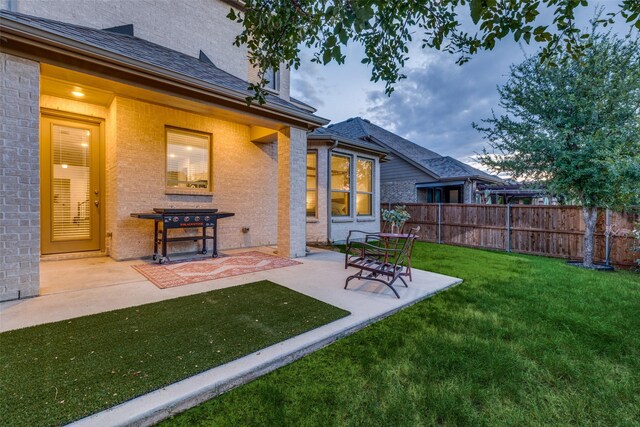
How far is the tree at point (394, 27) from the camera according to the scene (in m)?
2.14

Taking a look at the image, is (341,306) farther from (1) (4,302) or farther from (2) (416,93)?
(2) (416,93)

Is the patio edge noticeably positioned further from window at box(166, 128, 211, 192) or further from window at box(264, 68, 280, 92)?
window at box(264, 68, 280, 92)

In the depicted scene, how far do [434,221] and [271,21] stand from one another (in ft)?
31.1

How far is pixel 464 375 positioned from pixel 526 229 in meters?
7.92

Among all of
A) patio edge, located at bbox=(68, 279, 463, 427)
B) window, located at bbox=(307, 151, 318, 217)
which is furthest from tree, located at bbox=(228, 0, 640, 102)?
window, located at bbox=(307, 151, 318, 217)

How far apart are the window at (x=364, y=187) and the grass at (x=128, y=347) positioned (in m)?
6.75

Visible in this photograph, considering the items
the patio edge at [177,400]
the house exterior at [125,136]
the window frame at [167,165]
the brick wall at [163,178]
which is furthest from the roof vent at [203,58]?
the patio edge at [177,400]

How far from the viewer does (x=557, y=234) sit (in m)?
7.69

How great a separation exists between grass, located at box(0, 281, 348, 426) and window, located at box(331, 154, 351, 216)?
590cm

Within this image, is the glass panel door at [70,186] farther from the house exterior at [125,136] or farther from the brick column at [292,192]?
the brick column at [292,192]

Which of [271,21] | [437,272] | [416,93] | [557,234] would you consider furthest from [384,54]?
[416,93]

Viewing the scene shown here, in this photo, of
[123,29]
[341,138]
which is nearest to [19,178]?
[123,29]

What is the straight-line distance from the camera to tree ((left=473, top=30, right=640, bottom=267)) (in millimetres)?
5977

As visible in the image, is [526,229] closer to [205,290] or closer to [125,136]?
[205,290]
